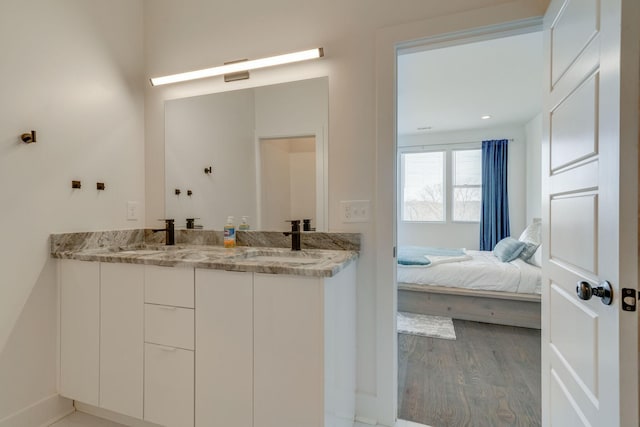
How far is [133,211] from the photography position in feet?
6.86

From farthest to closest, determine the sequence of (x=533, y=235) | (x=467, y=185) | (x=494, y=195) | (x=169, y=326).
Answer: (x=467, y=185) < (x=494, y=195) < (x=533, y=235) < (x=169, y=326)

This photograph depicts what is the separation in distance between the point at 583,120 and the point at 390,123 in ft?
2.58

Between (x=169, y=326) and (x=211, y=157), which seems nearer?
(x=169, y=326)

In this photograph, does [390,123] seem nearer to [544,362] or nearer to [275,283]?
[275,283]

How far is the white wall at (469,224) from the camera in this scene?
4.91 m

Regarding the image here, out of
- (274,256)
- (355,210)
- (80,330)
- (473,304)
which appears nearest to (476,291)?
(473,304)

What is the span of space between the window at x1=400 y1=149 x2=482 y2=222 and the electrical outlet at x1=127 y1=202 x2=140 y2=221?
4193 millimetres

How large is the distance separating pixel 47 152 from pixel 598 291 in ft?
7.80

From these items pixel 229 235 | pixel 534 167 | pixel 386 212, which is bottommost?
pixel 229 235

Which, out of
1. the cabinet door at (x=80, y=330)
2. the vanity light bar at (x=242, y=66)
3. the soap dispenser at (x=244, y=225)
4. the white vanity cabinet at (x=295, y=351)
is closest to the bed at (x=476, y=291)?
the soap dispenser at (x=244, y=225)

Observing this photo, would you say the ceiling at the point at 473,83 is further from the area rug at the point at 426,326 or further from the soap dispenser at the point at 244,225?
the area rug at the point at 426,326

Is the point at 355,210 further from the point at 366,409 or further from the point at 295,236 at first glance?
the point at 366,409

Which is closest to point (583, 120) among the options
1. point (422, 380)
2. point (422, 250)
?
point (422, 380)

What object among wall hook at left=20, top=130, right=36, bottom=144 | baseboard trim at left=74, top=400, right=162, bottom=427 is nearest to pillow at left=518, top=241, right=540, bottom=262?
baseboard trim at left=74, top=400, right=162, bottom=427
